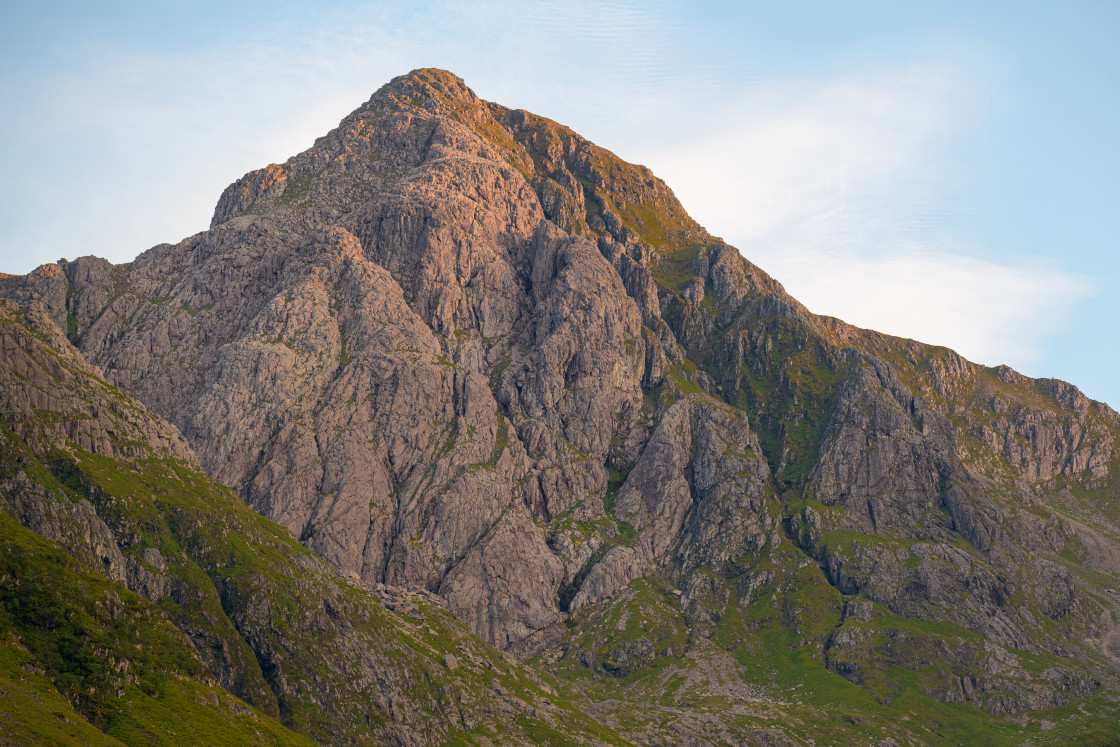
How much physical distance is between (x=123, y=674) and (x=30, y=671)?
1814cm

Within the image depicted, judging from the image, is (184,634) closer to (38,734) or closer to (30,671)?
(30,671)

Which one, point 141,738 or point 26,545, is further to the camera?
point 26,545

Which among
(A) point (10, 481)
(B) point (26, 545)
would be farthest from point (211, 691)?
(A) point (10, 481)

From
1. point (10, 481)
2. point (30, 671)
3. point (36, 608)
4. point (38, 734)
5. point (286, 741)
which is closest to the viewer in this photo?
point (38, 734)

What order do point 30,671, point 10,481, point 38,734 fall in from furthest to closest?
1. point 10,481
2. point 30,671
3. point 38,734

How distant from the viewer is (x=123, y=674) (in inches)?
6663

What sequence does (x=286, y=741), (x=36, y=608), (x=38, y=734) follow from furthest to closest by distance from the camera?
(x=286, y=741)
(x=36, y=608)
(x=38, y=734)

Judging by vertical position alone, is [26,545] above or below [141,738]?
above

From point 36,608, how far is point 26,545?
54.5 ft

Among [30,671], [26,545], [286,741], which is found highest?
[26,545]

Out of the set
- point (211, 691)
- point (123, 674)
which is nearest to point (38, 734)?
point (123, 674)

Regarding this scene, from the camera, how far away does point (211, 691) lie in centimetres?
18575

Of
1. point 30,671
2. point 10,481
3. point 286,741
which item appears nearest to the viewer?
point 30,671

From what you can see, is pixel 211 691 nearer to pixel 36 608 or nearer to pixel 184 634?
pixel 184 634
